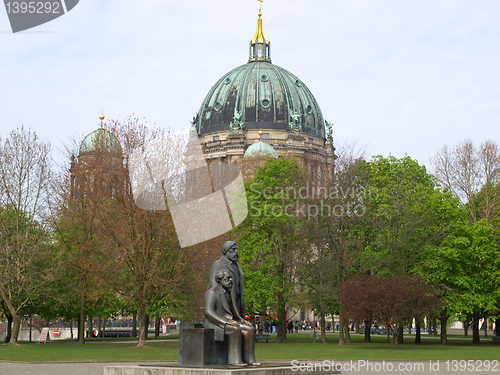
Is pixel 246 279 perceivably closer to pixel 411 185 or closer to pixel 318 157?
pixel 411 185

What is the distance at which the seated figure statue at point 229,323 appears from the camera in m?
15.2

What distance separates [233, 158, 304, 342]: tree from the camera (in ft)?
143

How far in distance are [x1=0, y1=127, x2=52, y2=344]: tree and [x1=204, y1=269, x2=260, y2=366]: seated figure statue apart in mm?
26683

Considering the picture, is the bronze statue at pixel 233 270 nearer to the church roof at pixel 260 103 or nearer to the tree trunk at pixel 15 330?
the tree trunk at pixel 15 330

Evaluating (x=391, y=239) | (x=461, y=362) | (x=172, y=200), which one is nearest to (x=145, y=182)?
(x=172, y=200)

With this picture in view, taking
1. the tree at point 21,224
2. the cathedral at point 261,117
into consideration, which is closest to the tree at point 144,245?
the tree at point 21,224

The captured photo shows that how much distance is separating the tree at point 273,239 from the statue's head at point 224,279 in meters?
26.8

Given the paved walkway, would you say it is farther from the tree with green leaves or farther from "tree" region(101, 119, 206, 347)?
the tree with green leaves

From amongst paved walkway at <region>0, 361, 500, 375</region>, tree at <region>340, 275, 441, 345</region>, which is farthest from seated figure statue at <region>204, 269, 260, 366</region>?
tree at <region>340, 275, 441, 345</region>

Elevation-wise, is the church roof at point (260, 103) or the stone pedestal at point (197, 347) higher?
the church roof at point (260, 103)

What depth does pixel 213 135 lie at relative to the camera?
4257 inches

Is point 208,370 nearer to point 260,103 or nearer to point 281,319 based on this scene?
point 281,319

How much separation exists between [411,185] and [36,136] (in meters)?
25.1

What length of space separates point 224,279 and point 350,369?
7.45m
